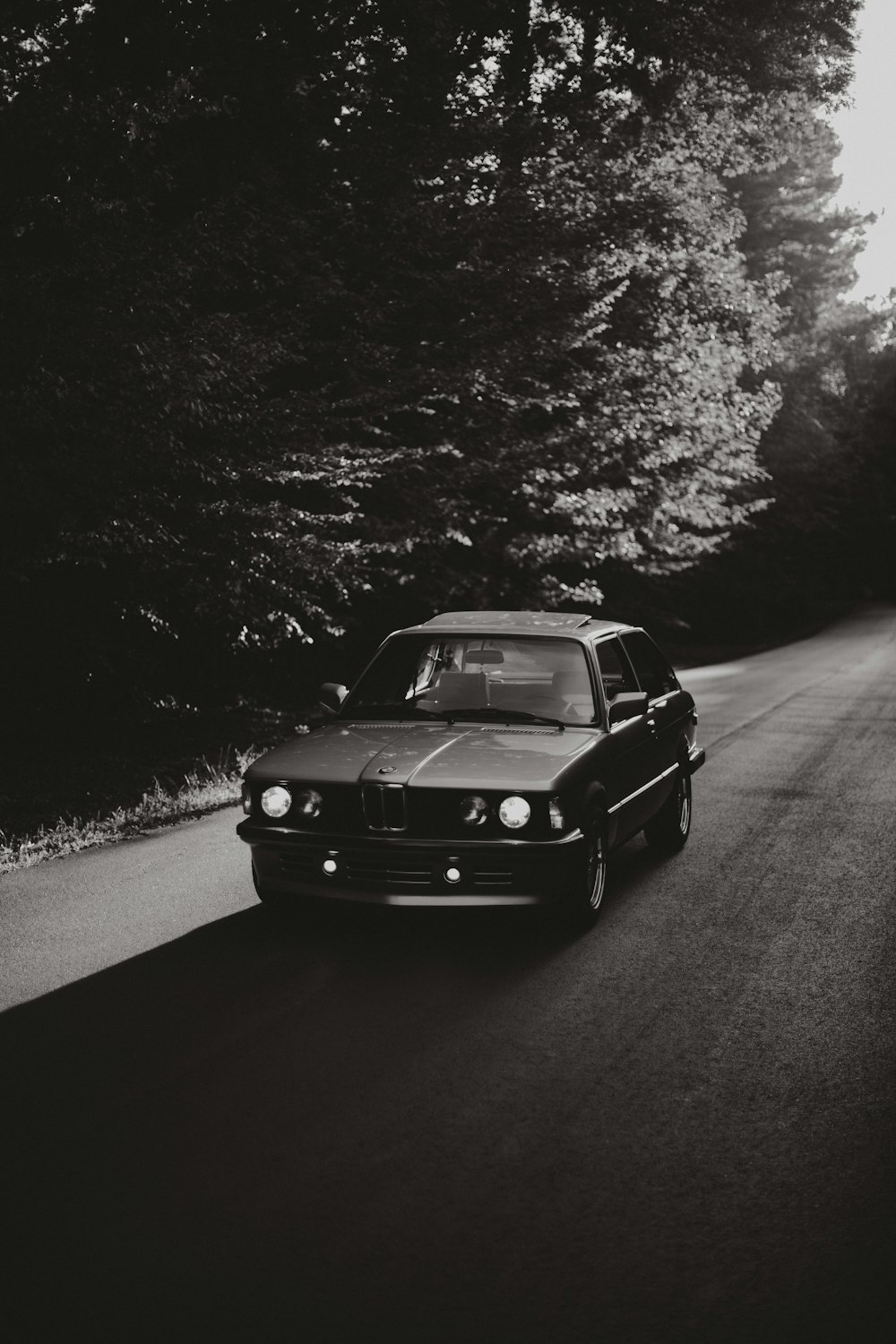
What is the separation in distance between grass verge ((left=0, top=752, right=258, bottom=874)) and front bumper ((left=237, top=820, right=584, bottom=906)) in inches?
116

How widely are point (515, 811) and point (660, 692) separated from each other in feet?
9.60

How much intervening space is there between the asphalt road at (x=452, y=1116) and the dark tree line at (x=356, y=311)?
4773 millimetres

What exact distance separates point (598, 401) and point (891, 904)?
44.5ft

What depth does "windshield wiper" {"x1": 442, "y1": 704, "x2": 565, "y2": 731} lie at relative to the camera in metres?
7.00

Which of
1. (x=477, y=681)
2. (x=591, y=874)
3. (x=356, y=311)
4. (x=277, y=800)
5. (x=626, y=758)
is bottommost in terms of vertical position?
(x=591, y=874)

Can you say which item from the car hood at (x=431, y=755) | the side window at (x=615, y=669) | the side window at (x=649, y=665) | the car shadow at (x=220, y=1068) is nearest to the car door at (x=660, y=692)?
the side window at (x=649, y=665)

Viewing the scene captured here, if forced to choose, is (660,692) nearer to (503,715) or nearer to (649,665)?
(649,665)

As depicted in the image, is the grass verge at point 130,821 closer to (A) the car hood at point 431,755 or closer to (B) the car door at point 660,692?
(A) the car hood at point 431,755

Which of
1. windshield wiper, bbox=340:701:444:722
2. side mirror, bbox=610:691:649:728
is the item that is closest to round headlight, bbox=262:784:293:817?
windshield wiper, bbox=340:701:444:722

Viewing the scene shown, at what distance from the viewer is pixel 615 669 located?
8.28m

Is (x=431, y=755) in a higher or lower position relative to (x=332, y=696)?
lower

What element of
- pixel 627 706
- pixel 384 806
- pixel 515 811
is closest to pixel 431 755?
pixel 384 806

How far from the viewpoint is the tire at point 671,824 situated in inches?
334

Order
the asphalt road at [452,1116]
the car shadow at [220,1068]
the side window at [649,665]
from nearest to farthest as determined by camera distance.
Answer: the asphalt road at [452,1116] → the car shadow at [220,1068] → the side window at [649,665]
